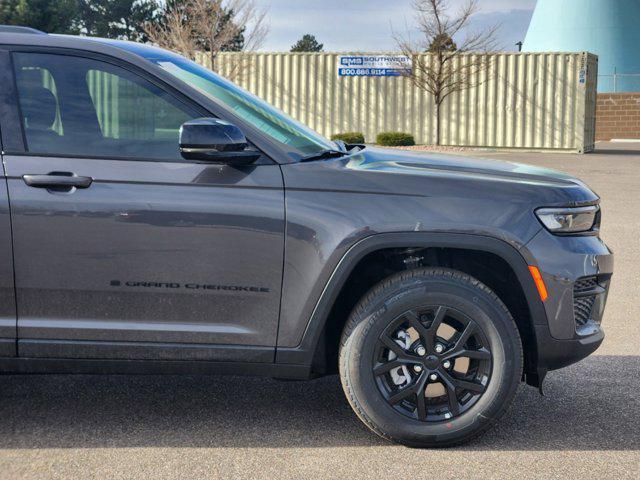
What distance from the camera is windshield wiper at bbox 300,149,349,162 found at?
163 inches

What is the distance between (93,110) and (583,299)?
2.25 m

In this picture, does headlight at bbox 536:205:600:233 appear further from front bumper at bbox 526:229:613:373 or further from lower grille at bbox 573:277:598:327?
lower grille at bbox 573:277:598:327

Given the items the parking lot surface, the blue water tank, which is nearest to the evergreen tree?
the blue water tank

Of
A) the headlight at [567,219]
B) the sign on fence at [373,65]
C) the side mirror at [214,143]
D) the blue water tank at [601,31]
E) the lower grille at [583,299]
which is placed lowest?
the lower grille at [583,299]

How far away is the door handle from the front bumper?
186 centimetres

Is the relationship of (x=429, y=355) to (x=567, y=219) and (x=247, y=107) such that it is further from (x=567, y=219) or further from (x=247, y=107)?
(x=247, y=107)

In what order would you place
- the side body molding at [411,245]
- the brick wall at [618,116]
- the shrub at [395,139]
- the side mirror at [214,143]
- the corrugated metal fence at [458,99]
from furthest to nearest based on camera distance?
the brick wall at [618,116] → the corrugated metal fence at [458,99] → the shrub at [395,139] → the side body molding at [411,245] → the side mirror at [214,143]

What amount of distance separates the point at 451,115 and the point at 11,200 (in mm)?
29119

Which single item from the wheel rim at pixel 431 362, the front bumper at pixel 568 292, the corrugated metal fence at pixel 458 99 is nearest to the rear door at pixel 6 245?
the wheel rim at pixel 431 362

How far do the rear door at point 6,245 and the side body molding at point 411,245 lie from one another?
1174 millimetres

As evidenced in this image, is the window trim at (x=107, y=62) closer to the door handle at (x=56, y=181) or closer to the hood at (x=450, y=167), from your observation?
the door handle at (x=56, y=181)

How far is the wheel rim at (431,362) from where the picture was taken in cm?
402

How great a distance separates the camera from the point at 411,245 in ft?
13.0

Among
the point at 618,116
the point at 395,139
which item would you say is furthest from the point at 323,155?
the point at 618,116
